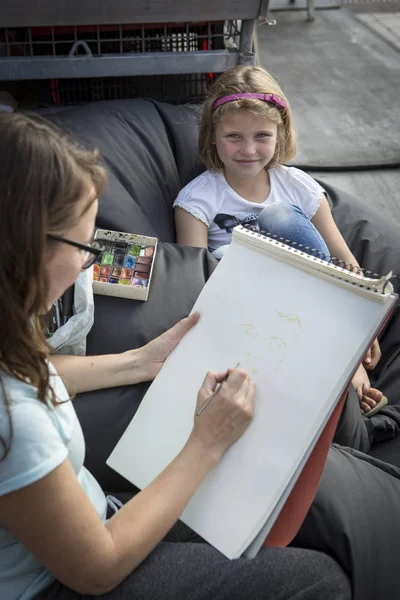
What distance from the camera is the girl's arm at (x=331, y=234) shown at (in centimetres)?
182

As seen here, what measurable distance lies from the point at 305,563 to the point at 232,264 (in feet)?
1.66

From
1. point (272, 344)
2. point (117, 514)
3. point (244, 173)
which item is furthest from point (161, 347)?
point (244, 173)

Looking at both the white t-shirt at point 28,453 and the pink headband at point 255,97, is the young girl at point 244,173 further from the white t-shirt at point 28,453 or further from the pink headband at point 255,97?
the white t-shirt at point 28,453

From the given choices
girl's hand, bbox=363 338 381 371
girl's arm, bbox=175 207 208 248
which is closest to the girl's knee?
girl's arm, bbox=175 207 208 248

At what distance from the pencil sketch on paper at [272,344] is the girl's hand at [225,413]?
0.17ft

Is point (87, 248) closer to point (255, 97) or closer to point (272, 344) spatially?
point (272, 344)

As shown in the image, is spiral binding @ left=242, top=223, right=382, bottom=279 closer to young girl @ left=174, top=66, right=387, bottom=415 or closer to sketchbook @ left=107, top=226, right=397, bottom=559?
sketchbook @ left=107, top=226, right=397, bottom=559

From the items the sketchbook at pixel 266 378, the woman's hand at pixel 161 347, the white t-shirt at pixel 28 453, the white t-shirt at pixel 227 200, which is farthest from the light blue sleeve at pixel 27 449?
the white t-shirt at pixel 227 200

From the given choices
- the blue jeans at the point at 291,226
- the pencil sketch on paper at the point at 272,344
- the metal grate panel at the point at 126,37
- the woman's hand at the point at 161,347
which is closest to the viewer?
the pencil sketch on paper at the point at 272,344

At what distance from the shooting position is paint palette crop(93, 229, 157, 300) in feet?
4.52

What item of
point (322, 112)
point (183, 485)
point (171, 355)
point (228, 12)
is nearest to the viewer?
point (183, 485)

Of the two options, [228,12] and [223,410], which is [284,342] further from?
[228,12]

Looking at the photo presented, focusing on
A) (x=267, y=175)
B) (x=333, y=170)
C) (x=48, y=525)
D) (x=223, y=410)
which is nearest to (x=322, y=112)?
(x=333, y=170)

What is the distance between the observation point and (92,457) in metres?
1.21
